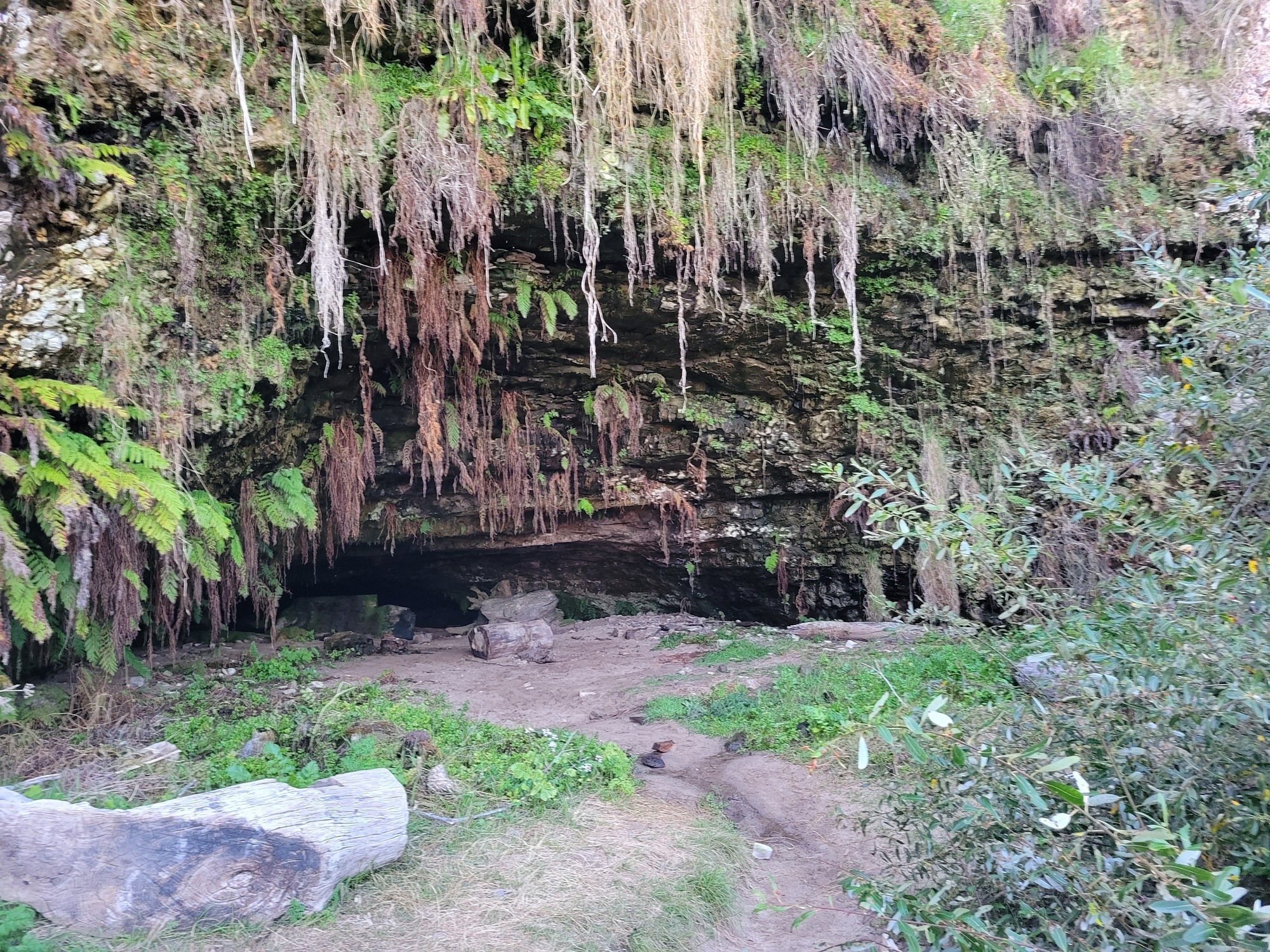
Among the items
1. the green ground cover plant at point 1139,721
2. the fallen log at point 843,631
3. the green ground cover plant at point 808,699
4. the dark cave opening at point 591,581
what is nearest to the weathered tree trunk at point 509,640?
the dark cave opening at point 591,581

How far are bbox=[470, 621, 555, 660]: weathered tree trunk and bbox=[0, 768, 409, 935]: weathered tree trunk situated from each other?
5852mm

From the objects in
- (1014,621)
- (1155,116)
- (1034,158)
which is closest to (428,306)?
(1014,621)

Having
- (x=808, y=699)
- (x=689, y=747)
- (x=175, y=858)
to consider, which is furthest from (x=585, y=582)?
(x=175, y=858)

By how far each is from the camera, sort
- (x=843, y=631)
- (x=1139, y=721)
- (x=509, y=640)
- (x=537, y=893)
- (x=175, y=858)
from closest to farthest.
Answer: (x=1139, y=721), (x=175, y=858), (x=537, y=893), (x=509, y=640), (x=843, y=631)

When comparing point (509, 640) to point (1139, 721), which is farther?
point (509, 640)

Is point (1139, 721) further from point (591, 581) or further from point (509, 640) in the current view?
point (591, 581)

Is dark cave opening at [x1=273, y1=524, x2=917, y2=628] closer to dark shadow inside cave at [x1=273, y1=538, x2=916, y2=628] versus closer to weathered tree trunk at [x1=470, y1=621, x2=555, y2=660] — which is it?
dark shadow inside cave at [x1=273, y1=538, x2=916, y2=628]

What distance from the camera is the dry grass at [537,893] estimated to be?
362 centimetres

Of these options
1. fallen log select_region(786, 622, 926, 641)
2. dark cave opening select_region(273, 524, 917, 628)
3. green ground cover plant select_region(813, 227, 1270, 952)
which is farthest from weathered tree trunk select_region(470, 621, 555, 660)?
green ground cover plant select_region(813, 227, 1270, 952)

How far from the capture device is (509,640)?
9836 mm

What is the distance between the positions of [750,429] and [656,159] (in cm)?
374

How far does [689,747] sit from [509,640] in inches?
150

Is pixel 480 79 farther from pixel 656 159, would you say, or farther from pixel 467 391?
pixel 467 391

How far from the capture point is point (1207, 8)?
9.04 meters
